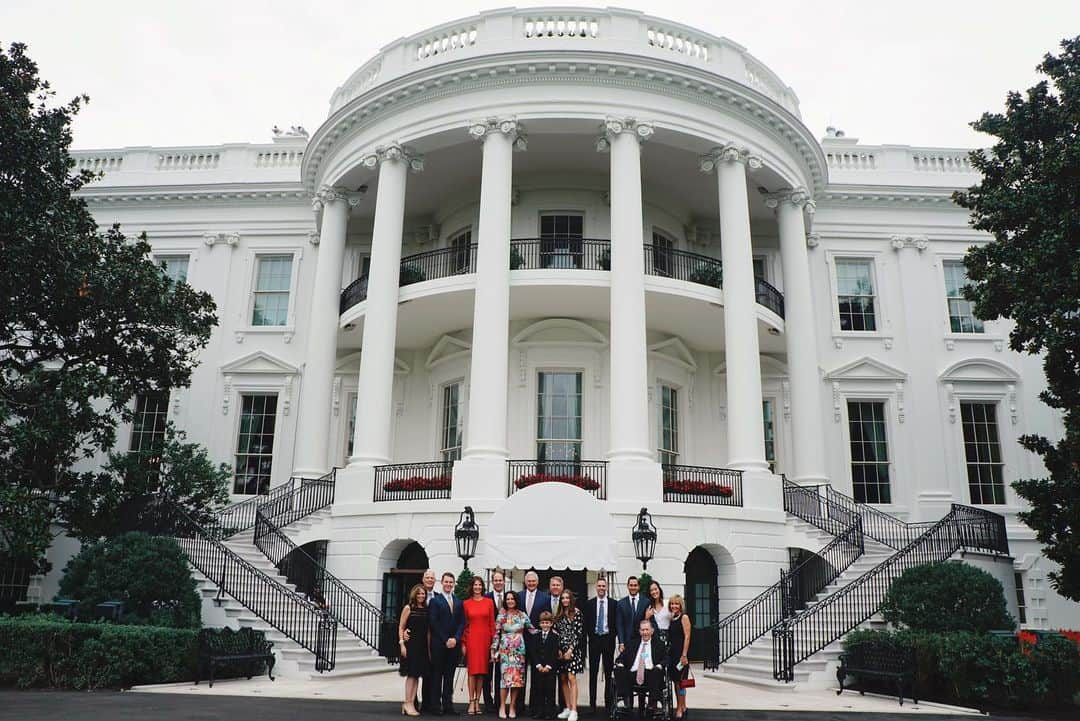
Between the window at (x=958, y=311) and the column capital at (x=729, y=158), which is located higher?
the column capital at (x=729, y=158)

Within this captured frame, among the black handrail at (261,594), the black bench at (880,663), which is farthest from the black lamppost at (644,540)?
the black handrail at (261,594)

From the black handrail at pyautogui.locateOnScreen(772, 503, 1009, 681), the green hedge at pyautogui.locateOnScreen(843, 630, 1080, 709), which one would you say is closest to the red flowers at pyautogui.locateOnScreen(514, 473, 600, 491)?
the black handrail at pyautogui.locateOnScreen(772, 503, 1009, 681)

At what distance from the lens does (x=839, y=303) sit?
79.3 feet

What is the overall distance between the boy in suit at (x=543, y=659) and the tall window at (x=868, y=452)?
51.6 feet

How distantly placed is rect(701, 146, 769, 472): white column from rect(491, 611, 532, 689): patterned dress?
952cm

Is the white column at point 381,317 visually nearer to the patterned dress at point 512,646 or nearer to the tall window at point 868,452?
the patterned dress at point 512,646

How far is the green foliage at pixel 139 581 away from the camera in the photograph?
13.6 meters

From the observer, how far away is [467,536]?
49.2 feet

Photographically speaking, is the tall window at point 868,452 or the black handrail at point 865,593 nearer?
→ the black handrail at point 865,593

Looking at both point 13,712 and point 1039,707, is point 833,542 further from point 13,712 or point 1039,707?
point 13,712

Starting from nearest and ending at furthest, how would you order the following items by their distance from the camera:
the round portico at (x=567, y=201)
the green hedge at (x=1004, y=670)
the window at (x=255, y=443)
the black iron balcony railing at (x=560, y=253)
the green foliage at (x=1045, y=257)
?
the green hedge at (x=1004, y=670) < the green foliage at (x=1045, y=257) < the round portico at (x=567, y=201) < the black iron balcony railing at (x=560, y=253) < the window at (x=255, y=443)

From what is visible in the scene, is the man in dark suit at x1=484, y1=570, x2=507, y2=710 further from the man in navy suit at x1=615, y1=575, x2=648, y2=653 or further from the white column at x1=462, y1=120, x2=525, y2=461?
the white column at x1=462, y1=120, x2=525, y2=461

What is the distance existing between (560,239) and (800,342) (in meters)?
6.63

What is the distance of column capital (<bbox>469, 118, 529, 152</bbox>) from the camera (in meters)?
18.7
